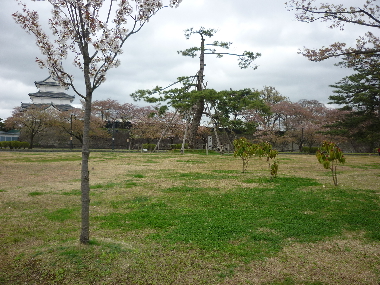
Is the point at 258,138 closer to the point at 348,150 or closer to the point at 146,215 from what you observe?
the point at 348,150

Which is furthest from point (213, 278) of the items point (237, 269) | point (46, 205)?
point (46, 205)

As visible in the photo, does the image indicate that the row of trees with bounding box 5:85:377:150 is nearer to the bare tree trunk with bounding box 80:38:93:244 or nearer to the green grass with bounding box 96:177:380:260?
the green grass with bounding box 96:177:380:260

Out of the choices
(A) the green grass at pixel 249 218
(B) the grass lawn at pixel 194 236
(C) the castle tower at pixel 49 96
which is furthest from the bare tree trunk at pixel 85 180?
(C) the castle tower at pixel 49 96

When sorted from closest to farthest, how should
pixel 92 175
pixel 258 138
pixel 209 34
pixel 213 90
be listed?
pixel 92 175, pixel 213 90, pixel 209 34, pixel 258 138

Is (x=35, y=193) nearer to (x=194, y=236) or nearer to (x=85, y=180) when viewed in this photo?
(x=85, y=180)

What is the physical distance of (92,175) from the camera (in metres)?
11.1

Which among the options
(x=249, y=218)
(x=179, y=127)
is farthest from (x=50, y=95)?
(x=249, y=218)

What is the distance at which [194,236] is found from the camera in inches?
175

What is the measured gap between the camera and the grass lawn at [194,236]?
10.9 ft

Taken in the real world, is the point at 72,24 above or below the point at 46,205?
above

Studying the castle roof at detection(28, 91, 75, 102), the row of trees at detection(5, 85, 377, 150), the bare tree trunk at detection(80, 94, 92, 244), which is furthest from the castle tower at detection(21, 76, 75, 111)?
the bare tree trunk at detection(80, 94, 92, 244)

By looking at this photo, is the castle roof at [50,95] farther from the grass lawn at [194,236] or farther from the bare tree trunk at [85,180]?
the bare tree trunk at [85,180]

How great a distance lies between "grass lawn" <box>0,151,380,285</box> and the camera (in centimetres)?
331

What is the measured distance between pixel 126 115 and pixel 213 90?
29.3m
